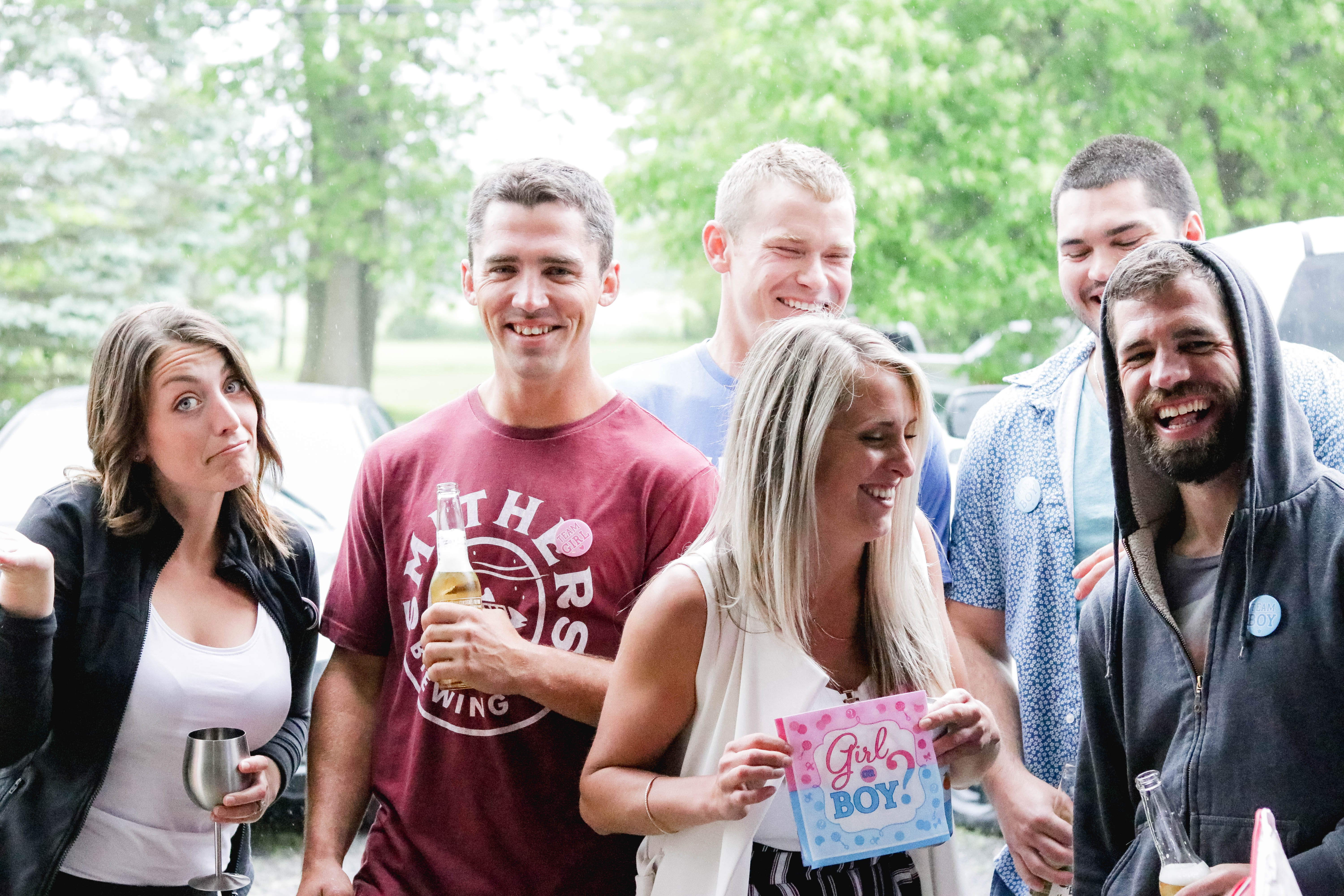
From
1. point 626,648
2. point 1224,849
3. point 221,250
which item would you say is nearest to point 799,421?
point 626,648

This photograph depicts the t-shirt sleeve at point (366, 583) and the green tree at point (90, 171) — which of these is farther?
the green tree at point (90, 171)

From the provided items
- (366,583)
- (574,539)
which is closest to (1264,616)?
(574,539)

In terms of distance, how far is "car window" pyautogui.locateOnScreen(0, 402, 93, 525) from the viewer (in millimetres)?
3117

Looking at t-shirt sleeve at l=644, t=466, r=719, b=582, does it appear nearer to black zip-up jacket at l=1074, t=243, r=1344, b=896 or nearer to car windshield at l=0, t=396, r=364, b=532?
black zip-up jacket at l=1074, t=243, r=1344, b=896

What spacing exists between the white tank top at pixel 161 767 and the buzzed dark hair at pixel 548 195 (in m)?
0.67

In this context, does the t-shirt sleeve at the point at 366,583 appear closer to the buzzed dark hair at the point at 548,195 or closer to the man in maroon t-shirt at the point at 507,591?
the man in maroon t-shirt at the point at 507,591

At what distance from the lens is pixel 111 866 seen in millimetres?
1662

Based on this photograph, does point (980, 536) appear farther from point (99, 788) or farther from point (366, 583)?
point (99, 788)

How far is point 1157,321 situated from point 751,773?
26.4 inches

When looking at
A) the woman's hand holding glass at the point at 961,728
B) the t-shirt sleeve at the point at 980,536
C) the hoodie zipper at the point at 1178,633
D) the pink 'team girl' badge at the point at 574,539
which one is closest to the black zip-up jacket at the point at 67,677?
the pink 'team girl' badge at the point at 574,539

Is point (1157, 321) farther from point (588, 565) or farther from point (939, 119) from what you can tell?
point (939, 119)

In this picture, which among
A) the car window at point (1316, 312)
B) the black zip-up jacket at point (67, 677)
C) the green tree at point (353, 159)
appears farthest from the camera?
the green tree at point (353, 159)

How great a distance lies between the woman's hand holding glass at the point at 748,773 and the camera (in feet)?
4.22

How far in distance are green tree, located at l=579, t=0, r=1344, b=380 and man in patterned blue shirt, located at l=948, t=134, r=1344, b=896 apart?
1.96 metres
